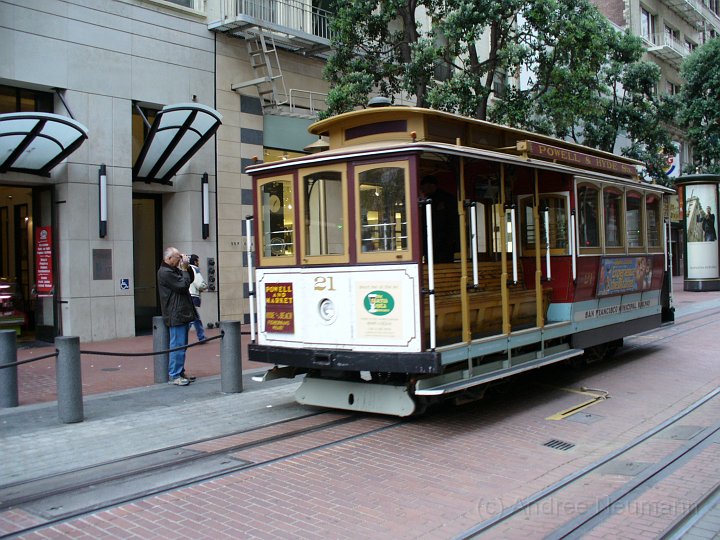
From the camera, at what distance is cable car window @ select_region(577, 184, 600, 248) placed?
31.5 ft

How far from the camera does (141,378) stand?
34.6ft

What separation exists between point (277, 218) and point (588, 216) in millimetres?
4556

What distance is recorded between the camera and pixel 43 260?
47.1 feet

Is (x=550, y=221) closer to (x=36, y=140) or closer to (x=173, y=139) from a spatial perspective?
(x=173, y=139)

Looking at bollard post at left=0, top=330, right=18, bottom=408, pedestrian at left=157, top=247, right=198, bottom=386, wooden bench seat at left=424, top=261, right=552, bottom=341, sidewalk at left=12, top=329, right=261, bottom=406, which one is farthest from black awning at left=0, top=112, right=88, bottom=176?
wooden bench seat at left=424, top=261, right=552, bottom=341

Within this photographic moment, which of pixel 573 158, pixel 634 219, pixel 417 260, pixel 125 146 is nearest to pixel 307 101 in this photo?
pixel 125 146

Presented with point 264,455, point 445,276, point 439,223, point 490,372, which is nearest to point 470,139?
point 439,223

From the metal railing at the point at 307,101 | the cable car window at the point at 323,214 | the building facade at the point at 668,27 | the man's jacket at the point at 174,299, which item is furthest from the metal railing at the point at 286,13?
the building facade at the point at 668,27

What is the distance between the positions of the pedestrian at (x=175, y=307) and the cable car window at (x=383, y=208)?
3542 mm

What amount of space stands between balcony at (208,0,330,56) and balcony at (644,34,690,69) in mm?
25462

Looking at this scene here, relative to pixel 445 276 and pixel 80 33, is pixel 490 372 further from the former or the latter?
pixel 80 33

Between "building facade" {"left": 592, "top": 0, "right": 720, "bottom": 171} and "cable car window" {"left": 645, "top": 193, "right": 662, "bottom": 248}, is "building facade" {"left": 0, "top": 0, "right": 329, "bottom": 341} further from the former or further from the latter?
"building facade" {"left": 592, "top": 0, "right": 720, "bottom": 171}

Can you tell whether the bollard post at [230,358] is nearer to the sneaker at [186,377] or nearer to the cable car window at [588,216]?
the sneaker at [186,377]

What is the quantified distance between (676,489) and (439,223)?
417cm
